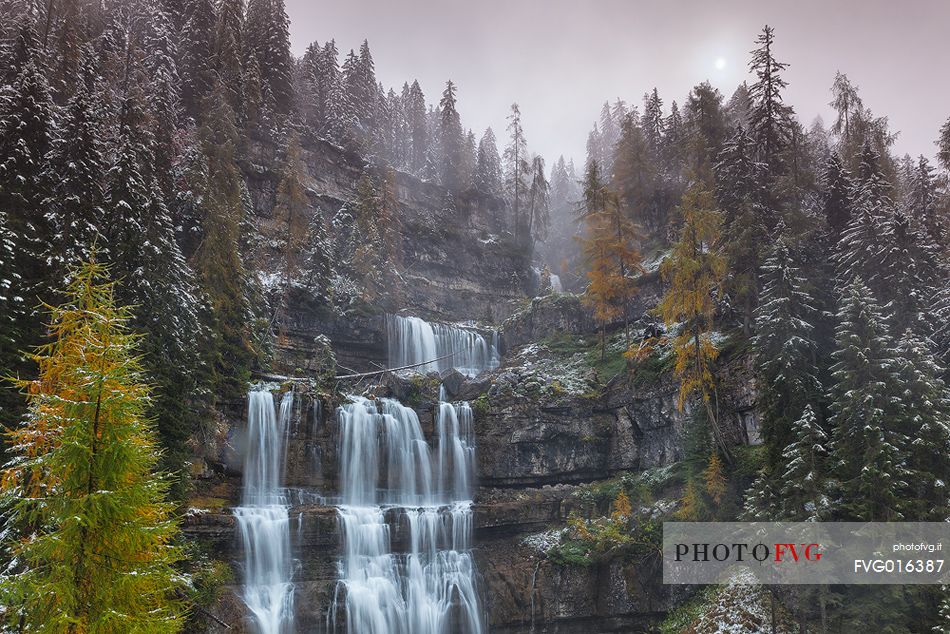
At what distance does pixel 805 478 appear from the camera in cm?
1630

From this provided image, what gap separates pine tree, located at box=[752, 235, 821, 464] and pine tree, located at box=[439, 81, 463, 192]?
38262mm

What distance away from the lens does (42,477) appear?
7.06 m

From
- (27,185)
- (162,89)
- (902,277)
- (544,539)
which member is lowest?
(544,539)

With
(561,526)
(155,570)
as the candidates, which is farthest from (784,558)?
(155,570)

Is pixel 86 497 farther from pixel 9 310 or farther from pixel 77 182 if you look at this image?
pixel 77 182

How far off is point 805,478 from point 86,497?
1801 cm

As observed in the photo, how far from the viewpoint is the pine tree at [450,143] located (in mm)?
55000

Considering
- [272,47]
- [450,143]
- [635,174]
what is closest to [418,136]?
[450,143]

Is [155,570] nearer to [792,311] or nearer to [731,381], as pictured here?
[792,311]

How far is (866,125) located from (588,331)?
22965 millimetres

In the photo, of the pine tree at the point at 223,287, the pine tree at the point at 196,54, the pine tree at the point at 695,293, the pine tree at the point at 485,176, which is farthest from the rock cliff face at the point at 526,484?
the pine tree at the point at 485,176

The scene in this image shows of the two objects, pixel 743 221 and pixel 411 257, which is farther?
pixel 411 257

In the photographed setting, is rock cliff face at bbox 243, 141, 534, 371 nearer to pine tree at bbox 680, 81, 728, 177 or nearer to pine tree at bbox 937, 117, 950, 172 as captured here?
pine tree at bbox 680, 81, 728, 177

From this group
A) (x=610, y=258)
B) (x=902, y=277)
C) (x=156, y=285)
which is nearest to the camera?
(x=156, y=285)
